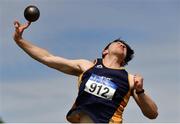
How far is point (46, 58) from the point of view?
10.1m

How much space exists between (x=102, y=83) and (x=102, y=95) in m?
0.21

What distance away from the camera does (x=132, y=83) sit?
31.9ft

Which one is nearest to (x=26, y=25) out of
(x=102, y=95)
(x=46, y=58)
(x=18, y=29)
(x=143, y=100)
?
(x=18, y=29)

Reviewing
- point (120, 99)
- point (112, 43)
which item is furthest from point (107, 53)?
point (120, 99)

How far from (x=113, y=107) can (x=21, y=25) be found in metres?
1.86

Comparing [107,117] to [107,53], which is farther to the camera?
[107,53]

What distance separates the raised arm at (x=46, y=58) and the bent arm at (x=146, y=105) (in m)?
0.92

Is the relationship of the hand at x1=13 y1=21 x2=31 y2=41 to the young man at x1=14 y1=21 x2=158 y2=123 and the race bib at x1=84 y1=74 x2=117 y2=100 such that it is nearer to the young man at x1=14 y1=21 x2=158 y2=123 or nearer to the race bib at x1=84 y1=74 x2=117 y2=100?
the young man at x1=14 y1=21 x2=158 y2=123

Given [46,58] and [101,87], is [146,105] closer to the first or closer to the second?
[101,87]

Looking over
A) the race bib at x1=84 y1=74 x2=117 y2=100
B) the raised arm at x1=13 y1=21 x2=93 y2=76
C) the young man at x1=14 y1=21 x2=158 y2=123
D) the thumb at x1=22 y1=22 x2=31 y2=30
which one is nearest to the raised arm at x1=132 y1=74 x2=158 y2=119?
the young man at x1=14 y1=21 x2=158 y2=123

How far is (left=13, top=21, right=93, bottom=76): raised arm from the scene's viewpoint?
10039 mm

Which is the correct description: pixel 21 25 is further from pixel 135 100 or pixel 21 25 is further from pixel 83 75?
pixel 135 100

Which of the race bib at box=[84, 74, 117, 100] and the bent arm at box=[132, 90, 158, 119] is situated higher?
the race bib at box=[84, 74, 117, 100]

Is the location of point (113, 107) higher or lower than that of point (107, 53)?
lower
